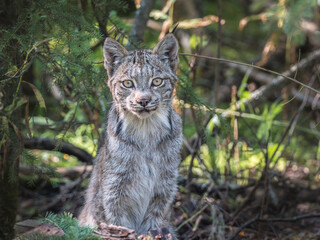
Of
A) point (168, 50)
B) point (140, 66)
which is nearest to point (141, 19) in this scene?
point (168, 50)

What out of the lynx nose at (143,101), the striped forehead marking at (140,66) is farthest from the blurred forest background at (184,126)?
the lynx nose at (143,101)

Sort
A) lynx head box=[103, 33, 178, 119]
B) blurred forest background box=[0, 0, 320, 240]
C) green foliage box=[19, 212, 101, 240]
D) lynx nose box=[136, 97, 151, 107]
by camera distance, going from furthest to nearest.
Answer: lynx head box=[103, 33, 178, 119], lynx nose box=[136, 97, 151, 107], blurred forest background box=[0, 0, 320, 240], green foliage box=[19, 212, 101, 240]

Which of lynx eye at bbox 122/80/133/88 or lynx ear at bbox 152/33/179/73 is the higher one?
lynx ear at bbox 152/33/179/73

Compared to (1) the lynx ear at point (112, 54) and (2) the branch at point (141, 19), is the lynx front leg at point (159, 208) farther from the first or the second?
(2) the branch at point (141, 19)

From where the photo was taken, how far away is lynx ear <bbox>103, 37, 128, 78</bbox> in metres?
4.93

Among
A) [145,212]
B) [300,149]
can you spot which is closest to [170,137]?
[145,212]

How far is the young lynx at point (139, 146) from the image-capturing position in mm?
4898

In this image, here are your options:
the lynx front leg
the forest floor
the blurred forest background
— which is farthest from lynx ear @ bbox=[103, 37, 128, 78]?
the forest floor

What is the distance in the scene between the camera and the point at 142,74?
16.0 feet

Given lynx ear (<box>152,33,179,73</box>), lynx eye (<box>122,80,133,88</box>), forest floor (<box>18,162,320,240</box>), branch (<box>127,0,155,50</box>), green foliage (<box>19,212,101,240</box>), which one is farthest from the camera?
branch (<box>127,0,155,50</box>)

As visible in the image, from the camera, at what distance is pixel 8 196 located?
5336 mm

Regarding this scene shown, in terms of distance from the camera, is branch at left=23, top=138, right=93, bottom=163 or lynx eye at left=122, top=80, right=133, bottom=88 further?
branch at left=23, top=138, right=93, bottom=163

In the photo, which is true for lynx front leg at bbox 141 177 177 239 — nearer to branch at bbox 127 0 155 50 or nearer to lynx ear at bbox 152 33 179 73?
lynx ear at bbox 152 33 179 73

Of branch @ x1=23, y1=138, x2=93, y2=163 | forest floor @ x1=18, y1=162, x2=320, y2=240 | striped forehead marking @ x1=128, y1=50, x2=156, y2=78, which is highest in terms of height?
striped forehead marking @ x1=128, y1=50, x2=156, y2=78
